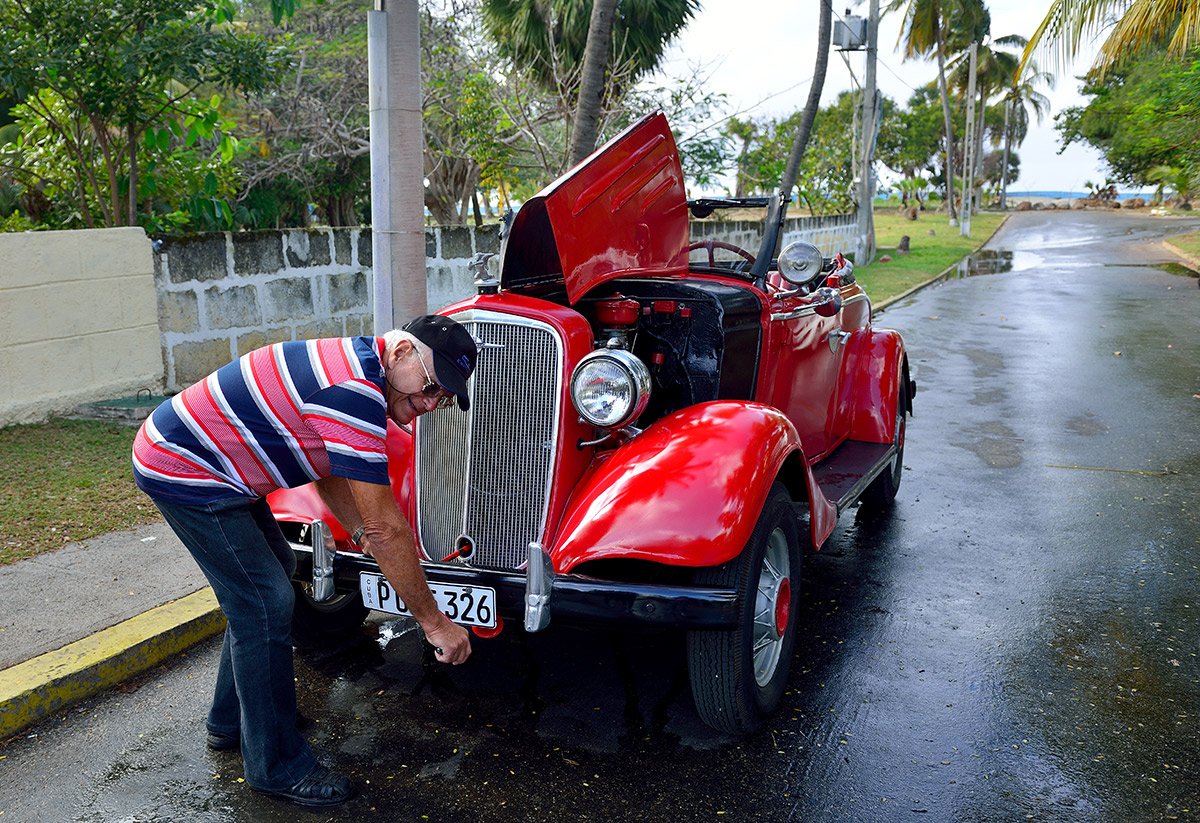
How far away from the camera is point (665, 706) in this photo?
403 centimetres

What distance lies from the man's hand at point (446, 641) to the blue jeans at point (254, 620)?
19.7 inches

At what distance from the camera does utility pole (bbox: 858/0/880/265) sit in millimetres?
23250

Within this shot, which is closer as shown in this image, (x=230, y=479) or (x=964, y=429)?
(x=230, y=479)

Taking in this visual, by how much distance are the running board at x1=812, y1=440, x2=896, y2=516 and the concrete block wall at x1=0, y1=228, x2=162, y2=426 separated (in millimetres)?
5265

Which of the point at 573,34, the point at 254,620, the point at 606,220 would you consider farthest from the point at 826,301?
the point at 573,34

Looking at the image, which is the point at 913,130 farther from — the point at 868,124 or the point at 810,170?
the point at 868,124

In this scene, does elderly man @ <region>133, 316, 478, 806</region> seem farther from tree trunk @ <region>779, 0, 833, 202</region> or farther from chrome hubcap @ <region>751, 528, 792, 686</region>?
tree trunk @ <region>779, 0, 833, 202</region>

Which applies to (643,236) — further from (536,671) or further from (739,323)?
(536,671)

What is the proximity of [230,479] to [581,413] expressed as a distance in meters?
1.29

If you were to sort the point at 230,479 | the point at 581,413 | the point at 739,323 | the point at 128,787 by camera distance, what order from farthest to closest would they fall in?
1. the point at 739,323
2. the point at 581,413
3. the point at 128,787
4. the point at 230,479

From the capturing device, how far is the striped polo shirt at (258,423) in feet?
9.98

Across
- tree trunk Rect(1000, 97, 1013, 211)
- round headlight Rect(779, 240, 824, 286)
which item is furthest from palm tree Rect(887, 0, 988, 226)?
round headlight Rect(779, 240, 824, 286)

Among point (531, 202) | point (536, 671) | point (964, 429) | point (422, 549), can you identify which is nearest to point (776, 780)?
point (536, 671)

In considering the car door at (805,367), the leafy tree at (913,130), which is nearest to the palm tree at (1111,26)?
the car door at (805,367)
